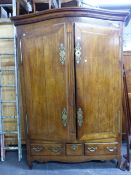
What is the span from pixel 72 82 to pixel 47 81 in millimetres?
290

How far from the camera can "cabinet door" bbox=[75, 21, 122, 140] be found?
2516 mm


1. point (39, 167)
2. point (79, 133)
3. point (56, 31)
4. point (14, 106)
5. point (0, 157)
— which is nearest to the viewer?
point (56, 31)

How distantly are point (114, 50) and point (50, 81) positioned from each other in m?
0.80

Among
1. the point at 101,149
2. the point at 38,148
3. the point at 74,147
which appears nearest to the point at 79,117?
the point at 74,147

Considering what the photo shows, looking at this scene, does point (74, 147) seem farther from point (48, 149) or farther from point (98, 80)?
point (98, 80)

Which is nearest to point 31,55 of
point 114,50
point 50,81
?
point 50,81

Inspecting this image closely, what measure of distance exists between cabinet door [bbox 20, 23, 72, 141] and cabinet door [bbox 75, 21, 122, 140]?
0.46 feet

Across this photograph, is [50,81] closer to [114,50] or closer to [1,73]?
[114,50]

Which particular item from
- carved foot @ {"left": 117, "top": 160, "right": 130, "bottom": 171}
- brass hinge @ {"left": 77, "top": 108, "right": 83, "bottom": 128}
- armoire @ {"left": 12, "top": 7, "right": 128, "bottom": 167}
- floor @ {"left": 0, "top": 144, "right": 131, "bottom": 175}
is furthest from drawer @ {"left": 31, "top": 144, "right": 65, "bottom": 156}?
carved foot @ {"left": 117, "top": 160, "right": 130, "bottom": 171}

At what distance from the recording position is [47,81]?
262 centimetres

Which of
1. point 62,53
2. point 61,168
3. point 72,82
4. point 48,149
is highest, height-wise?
point 62,53

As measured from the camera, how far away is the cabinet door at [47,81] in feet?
8.31

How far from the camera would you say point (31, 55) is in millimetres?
2605

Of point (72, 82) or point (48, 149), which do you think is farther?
point (48, 149)
